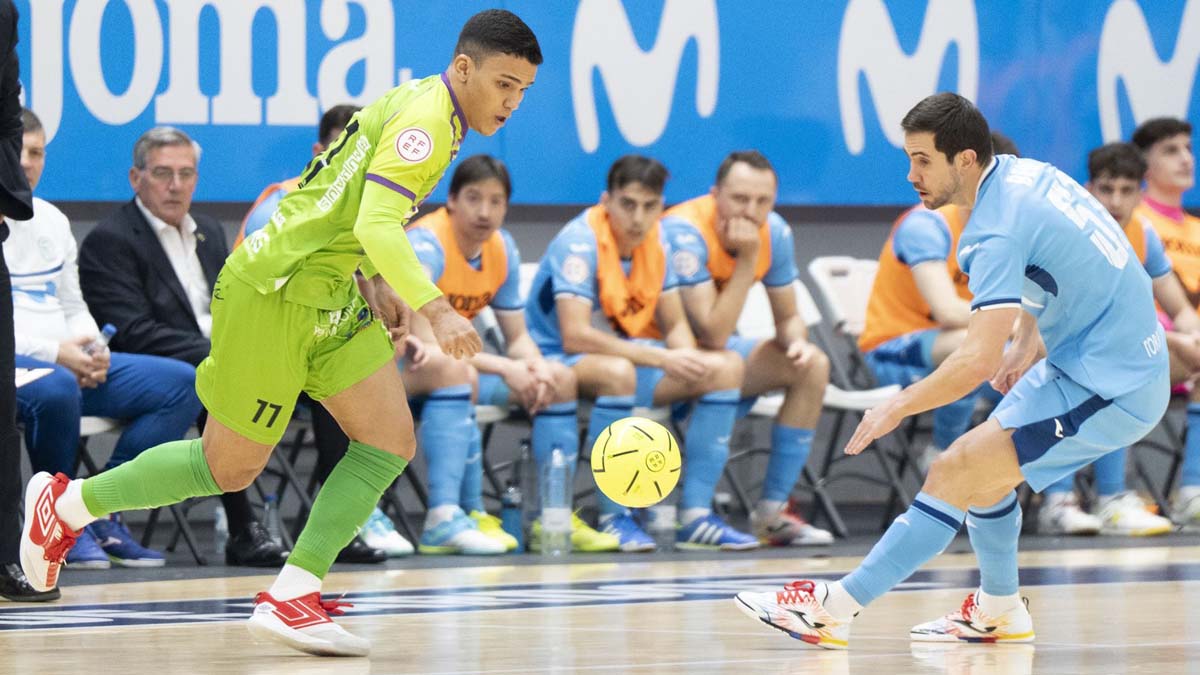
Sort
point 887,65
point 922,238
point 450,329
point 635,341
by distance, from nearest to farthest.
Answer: point 450,329 → point 635,341 → point 922,238 → point 887,65

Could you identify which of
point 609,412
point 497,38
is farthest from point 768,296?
point 497,38

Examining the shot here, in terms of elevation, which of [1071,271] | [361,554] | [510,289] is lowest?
[361,554]

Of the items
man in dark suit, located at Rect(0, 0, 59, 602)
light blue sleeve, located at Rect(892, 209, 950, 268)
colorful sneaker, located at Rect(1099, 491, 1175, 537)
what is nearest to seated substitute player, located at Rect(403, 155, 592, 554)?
light blue sleeve, located at Rect(892, 209, 950, 268)

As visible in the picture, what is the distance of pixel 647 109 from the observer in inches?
406

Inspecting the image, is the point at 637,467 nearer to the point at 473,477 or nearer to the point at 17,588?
the point at 17,588

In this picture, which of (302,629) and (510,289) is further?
(510,289)

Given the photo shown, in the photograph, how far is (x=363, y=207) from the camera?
459 centimetres

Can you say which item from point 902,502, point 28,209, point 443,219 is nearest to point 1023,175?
point 28,209

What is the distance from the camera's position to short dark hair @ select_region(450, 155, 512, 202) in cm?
849

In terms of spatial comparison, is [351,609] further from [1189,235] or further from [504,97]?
[1189,235]

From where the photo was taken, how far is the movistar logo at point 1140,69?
1130cm

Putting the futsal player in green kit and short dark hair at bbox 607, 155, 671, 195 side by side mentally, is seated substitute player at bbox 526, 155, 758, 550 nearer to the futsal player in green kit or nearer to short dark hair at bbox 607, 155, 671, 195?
short dark hair at bbox 607, 155, 671, 195

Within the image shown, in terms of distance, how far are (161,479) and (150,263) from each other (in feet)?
9.74

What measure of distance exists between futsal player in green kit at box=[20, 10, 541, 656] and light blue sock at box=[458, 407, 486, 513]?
137 inches
